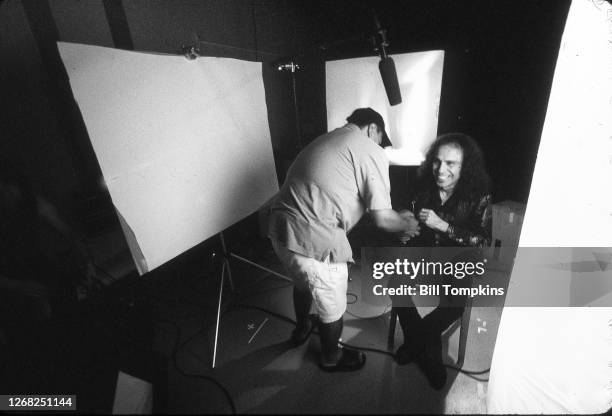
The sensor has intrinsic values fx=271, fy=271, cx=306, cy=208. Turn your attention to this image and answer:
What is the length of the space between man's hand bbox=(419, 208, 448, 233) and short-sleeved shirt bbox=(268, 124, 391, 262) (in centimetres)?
45

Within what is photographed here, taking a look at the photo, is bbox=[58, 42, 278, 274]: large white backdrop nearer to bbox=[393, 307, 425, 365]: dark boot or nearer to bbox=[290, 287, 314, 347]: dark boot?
bbox=[290, 287, 314, 347]: dark boot

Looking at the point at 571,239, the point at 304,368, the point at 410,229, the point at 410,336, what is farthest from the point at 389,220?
the point at 304,368

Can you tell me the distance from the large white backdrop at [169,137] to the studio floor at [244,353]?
23.5 inches

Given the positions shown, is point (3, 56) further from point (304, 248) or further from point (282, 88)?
point (282, 88)

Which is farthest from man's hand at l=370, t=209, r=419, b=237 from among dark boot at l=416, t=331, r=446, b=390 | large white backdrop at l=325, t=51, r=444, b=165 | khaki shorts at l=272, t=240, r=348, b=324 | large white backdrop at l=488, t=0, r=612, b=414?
large white backdrop at l=325, t=51, r=444, b=165

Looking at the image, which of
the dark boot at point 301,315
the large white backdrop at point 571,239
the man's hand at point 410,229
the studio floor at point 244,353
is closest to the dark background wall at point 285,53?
the studio floor at point 244,353

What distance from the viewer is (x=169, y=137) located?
122 centimetres

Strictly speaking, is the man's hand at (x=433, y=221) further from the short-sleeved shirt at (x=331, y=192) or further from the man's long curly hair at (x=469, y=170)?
the short-sleeved shirt at (x=331, y=192)

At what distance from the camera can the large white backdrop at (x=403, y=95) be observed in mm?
2270

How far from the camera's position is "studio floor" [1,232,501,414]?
1284 millimetres

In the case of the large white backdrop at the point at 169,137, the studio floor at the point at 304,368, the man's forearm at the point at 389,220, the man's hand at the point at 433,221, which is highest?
the large white backdrop at the point at 169,137

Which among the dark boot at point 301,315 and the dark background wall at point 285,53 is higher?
the dark background wall at point 285,53

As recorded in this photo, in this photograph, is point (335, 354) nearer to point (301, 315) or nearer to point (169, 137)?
point (301, 315)

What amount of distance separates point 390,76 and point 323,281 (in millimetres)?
1072
